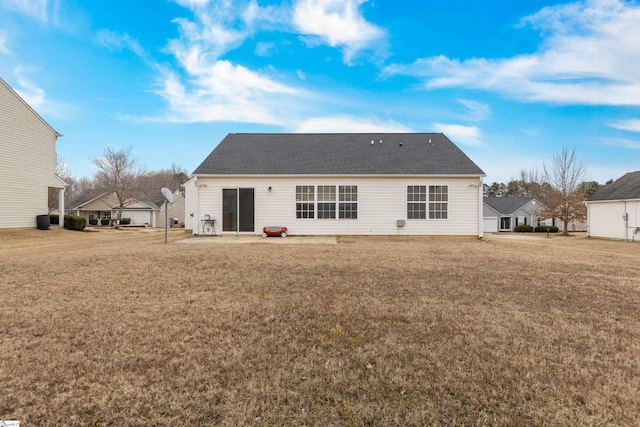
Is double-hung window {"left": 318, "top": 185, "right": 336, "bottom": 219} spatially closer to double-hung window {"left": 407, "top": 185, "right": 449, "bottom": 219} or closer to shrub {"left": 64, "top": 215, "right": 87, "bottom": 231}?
double-hung window {"left": 407, "top": 185, "right": 449, "bottom": 219}

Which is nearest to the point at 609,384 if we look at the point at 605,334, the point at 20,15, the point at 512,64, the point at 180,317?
the point at 605,334

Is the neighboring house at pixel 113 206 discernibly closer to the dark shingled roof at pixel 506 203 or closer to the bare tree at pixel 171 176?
the bare tree at pixel 171 176

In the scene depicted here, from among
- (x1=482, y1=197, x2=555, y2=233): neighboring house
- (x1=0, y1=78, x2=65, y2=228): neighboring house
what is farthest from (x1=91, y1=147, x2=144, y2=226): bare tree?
(x1=482, y1=197, x2=555, y2=233): neighboring house

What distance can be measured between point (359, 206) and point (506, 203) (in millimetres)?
38304

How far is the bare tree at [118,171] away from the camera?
103 feet

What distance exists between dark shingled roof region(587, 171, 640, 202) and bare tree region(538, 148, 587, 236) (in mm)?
7186

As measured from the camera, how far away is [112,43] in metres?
15.1

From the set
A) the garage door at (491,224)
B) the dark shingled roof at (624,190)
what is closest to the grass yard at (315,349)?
the dark shingled roof at (624,190)

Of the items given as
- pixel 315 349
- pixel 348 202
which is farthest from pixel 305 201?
pixel 315 349

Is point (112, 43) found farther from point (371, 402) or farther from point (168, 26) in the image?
point (371, 402)

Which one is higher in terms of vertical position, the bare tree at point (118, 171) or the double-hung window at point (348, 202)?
the bare tree at point (118, 171)

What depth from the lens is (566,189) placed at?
31562 mm

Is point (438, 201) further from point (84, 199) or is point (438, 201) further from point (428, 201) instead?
point (84, 199)

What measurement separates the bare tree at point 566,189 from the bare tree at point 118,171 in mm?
44919
